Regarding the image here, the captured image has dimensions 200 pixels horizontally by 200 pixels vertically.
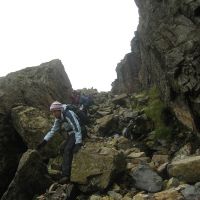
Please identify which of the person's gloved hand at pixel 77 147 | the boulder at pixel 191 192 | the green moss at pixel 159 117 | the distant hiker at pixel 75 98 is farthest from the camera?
the distant hiker at pixel 75 98

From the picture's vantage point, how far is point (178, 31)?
21922 millimetres

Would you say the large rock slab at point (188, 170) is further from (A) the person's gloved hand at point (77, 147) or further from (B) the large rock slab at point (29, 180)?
(B) the large rock slab at point (29, 180)

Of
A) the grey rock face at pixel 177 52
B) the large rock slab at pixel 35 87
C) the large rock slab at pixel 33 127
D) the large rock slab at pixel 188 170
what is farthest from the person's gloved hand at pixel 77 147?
the large rock slab at pixel 35 87

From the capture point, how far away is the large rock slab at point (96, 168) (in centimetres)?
1652

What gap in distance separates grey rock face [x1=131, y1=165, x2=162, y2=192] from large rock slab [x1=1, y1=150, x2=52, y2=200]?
15.0 ft

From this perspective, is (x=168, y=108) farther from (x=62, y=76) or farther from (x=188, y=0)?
(x=62, y=76)

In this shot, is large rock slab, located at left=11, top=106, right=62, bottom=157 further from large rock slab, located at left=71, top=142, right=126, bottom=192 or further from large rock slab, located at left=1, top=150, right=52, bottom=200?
large rock slab, located at left=71, top=142, right=126, bottom=192

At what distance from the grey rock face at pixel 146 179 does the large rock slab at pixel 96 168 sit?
751 mm

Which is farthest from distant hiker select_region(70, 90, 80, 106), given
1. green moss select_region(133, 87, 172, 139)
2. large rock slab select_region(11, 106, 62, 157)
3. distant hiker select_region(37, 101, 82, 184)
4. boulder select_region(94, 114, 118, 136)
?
distant hiker select_region(37, 101, 82, 184)

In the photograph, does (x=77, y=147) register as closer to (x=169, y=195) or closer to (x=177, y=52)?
(x=169, y=195)

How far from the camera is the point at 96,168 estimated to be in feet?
55.0

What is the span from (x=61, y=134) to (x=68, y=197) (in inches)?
270

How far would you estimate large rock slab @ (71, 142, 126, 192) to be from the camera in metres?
16.5

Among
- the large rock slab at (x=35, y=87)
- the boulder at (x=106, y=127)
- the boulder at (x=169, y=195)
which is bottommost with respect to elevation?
the boulder at (x=169, y=195)
